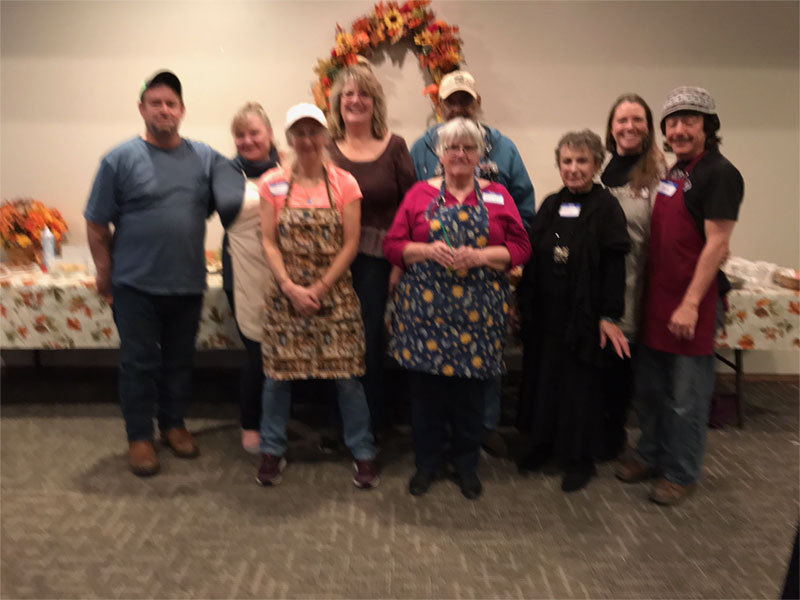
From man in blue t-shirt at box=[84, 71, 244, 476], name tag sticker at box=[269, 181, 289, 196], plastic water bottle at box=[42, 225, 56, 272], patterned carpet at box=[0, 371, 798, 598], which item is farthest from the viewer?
plastic water bottle at box=[42, 225, 56, 272]

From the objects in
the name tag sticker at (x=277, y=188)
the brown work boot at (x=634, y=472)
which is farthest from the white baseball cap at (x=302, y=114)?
the brown work boot at (x=634, y=472)

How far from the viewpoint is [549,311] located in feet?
7.02

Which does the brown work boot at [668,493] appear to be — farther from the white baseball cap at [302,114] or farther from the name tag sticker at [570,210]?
the white baseball cap at [302,114]

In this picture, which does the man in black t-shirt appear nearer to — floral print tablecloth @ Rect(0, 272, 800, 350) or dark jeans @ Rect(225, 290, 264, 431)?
floral print tablecloth @ Rect(0, 272, 800, 350)

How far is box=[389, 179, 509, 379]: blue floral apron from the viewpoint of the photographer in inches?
76.2

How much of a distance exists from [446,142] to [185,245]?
107 centimetres

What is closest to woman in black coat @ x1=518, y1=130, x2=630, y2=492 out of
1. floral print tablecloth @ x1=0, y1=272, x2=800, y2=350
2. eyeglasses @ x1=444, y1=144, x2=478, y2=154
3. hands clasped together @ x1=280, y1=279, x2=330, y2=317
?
eyeglasses @ x1=444, y1=144, x2=478, y2=154

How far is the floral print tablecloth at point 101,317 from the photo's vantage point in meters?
2.75

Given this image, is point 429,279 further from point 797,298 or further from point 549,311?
point 797,298

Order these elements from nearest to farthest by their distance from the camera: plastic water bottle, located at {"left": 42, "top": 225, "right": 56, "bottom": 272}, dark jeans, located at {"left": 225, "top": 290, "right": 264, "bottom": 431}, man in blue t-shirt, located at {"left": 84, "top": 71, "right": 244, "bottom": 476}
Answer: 1. man in blue t-shirt, located at {"left": 84, "top": 71, "right": 244, "bottom": 476}
2. dark jeans, located at {"left": 225, "top": 290, "right": 264, "bottom": 431}
3. plastic water bottle, located at {"left": 42, "top": 225, "right": 56, "bottom": 272}

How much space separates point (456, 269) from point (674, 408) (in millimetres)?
966

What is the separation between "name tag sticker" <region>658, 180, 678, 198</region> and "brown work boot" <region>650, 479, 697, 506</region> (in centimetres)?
107

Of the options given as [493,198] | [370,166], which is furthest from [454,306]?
[370,166]

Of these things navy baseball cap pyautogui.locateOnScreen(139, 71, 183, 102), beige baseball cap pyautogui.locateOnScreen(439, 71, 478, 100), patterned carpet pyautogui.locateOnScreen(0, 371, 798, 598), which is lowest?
patterned carpet pyautogui.locateOnScreen(0, 371, 798, 598)
